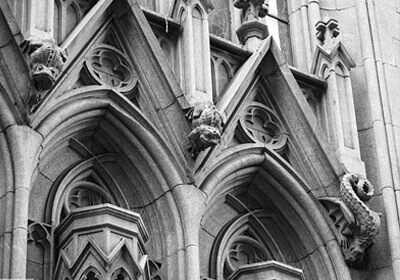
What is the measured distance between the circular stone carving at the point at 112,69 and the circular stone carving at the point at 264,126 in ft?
5.56

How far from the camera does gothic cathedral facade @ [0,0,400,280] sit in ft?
58.0

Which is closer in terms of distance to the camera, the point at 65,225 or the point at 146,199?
the point at 65,225

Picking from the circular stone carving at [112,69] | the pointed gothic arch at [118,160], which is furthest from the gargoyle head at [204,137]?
the circular stone carving at [112,69]

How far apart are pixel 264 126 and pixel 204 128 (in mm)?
1944

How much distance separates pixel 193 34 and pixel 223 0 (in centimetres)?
245

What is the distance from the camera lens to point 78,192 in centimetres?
1875

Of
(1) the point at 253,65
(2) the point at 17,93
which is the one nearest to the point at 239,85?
(1) the point at 253,65

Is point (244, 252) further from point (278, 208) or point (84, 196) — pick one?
point (84, 196)

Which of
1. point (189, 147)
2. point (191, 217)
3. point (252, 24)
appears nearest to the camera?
point (191, 217)

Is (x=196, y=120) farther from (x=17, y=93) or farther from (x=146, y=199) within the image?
(x=17, y=93)

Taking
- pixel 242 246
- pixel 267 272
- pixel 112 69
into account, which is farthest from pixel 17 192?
pixel 242 246

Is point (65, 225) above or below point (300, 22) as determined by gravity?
below

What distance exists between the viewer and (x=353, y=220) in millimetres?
19938

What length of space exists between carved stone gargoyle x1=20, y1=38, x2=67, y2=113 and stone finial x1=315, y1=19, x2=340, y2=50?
5205 millimetres
